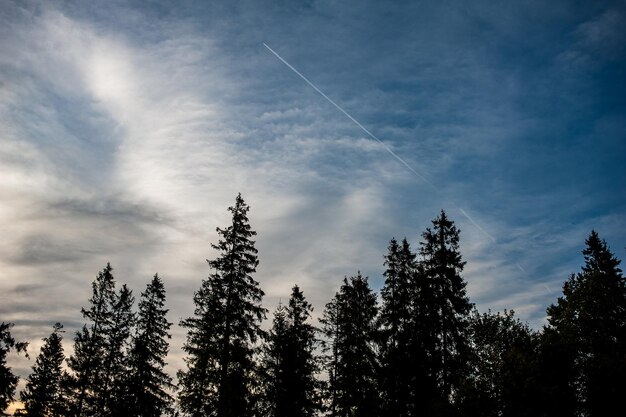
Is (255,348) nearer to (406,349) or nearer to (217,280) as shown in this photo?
(217,280)

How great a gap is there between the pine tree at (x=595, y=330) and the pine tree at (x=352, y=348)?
13.5m

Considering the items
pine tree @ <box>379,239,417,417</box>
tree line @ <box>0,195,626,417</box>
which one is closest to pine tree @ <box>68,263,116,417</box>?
tree line @ <box>0,195,626,417</box>

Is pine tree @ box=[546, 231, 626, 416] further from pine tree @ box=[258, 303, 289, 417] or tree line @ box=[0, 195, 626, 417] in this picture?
pine tree @ box=[258, 303, 289, 417]

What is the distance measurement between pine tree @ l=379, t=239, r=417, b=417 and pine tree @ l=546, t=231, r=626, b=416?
9.43m

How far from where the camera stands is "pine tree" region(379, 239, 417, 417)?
2475 centimetres

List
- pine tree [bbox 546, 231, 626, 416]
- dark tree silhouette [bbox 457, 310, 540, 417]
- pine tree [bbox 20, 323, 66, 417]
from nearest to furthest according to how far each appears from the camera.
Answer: dark tree silhouette [bbox 457, 310, 540, 417] → pine tree [bbox 546, 231, 626, 416] → pine tree [bbox 20, 323, 66, 417]

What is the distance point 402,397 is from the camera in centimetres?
2469

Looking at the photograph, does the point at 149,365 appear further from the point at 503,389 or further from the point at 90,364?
the point at 503,389

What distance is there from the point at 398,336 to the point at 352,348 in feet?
23.5

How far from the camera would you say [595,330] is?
34125 mm

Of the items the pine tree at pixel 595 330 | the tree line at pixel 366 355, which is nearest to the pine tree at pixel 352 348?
the tree line at pixel 366 355

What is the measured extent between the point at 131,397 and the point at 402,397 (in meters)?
22.2

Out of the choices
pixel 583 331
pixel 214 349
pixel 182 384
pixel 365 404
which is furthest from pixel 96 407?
pixel 583 331

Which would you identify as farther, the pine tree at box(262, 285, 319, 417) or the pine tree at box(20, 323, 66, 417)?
the pine tree at box(20, 323, 66, 417)
